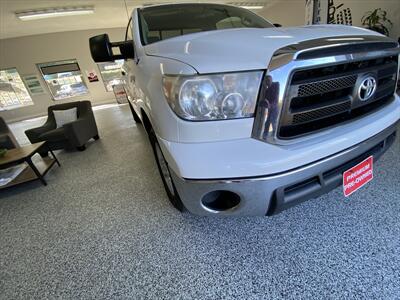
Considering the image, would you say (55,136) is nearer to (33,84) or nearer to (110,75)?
(110,75)

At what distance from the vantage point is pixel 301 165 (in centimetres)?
75

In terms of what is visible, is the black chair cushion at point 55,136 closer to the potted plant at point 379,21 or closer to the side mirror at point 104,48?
the side mirror at point 104,48

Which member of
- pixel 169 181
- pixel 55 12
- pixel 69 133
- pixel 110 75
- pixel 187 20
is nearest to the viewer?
pixel 169 181

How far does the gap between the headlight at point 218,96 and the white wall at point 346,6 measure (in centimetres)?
601

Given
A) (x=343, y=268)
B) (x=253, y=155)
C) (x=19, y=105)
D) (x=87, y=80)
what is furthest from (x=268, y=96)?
(x=19, y=105)

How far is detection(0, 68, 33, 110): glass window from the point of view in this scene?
9.03 m

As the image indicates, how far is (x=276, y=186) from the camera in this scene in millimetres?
742

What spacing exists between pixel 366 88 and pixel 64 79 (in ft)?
39.3

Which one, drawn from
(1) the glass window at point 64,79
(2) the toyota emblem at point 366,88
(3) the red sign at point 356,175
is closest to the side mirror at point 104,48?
(2) the toyota emblem at point 366,88

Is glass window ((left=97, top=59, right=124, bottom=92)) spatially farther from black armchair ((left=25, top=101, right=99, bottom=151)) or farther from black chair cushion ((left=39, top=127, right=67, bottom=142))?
black chair cushion ((left=39, top=127, right=67, bottom=142))

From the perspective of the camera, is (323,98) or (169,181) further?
(169,181)

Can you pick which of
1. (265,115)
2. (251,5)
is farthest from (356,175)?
(251,5)

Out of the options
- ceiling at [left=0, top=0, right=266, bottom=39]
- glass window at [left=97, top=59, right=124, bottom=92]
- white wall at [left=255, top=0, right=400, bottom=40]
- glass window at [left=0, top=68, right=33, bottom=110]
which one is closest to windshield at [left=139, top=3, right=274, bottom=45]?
white wall at [left=255, top=0, right=400, bottom=40]

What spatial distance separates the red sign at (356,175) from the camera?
0.89 meters
